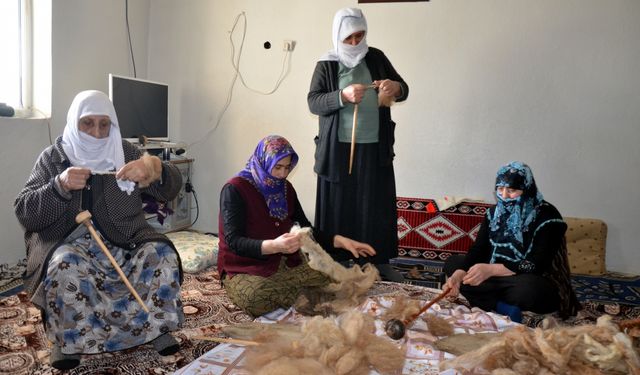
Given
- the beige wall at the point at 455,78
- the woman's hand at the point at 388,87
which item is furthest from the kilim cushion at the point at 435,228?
the woman's hand at the point at 388,87

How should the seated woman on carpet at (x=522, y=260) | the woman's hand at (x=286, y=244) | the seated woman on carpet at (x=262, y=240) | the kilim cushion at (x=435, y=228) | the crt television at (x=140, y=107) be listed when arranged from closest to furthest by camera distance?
the woman's hand at (x=286, y=244) < the seated woman on carpet at (x=262, y=240) < the seated woman on carpet at (x=522, y=260) < the crt television at (x=140, y=107) < the kilim cushion at (x=435, y=228)

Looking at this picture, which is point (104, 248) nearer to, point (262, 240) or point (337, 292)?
point (262, 240)

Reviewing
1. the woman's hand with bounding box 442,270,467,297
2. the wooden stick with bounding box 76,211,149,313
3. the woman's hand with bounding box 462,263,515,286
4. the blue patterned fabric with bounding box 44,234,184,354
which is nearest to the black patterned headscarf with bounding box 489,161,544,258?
the woman's hand with bounding box 462,263,515,286

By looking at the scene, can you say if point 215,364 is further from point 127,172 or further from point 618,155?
point 618,155

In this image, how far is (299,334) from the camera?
70.6 inches

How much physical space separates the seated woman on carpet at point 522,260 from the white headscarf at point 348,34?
101 cm

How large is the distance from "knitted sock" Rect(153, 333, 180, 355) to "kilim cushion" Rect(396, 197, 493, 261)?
2.28 m

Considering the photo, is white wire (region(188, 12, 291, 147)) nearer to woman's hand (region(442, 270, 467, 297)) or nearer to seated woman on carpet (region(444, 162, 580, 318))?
seated woman on carpet (region(444, 162, 580, 318))

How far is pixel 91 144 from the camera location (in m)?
2.00

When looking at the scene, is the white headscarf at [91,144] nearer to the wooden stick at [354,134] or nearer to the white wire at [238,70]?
the wooden stick at [354,134]

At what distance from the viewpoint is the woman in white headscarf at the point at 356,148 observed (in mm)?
2764

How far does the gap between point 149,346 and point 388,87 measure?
5.57 feet

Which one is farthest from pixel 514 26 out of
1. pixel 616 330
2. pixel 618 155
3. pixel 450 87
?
pixel 616 330

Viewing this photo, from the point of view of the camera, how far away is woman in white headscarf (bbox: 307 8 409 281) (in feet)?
9.07
